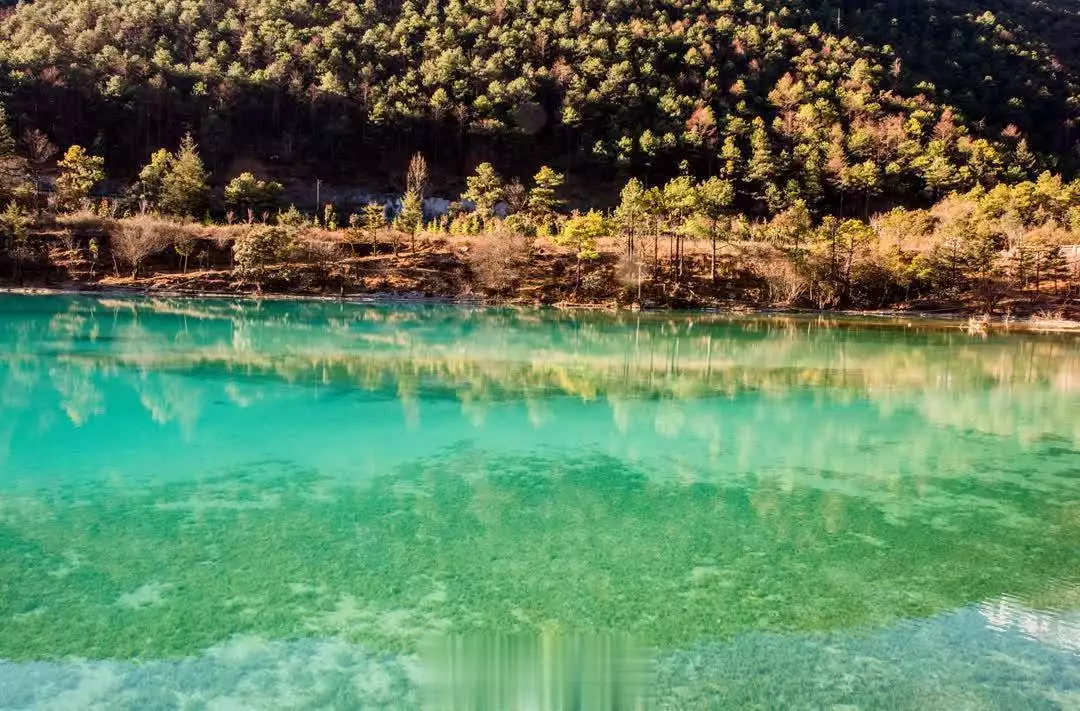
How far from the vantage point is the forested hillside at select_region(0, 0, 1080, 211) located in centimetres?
7138

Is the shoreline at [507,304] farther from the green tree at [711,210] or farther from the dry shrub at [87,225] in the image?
the dry shrub at [87,225]

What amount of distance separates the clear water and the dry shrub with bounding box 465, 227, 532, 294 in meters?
29.1

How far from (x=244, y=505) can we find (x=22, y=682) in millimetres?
4179

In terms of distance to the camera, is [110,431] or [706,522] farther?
[110,431]

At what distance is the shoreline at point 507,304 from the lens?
43.2 metres

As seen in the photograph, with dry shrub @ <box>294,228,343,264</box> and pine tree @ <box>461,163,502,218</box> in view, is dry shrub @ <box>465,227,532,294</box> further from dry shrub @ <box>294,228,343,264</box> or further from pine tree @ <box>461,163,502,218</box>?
pine tree @ <box>461,163,502,218</box>

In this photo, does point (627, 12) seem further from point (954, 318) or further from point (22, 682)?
point (22, 682)

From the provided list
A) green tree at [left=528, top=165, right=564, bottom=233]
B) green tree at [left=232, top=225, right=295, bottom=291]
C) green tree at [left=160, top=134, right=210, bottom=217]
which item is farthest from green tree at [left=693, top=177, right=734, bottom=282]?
green tree at [left=160, top=134, right=210, bottom=217]

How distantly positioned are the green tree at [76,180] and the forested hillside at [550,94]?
13894 millimetres

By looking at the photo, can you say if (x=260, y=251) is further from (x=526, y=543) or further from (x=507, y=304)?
(x=526, y=543)

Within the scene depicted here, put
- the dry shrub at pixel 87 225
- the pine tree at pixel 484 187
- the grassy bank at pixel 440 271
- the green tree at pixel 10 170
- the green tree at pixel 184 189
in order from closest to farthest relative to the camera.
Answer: the grassy bank at pixel 440 271 < the dry shrub at pixel 87 225 < the green tree at pixel 10 170 < the green tree at pixel 184 189 < the pine tree at pixel 484 187

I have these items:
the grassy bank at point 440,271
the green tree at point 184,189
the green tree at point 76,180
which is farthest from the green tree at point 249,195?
the green tree at point 76,180

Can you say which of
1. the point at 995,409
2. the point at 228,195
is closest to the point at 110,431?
the point at 995,409

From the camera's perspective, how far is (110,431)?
13.5 metres
